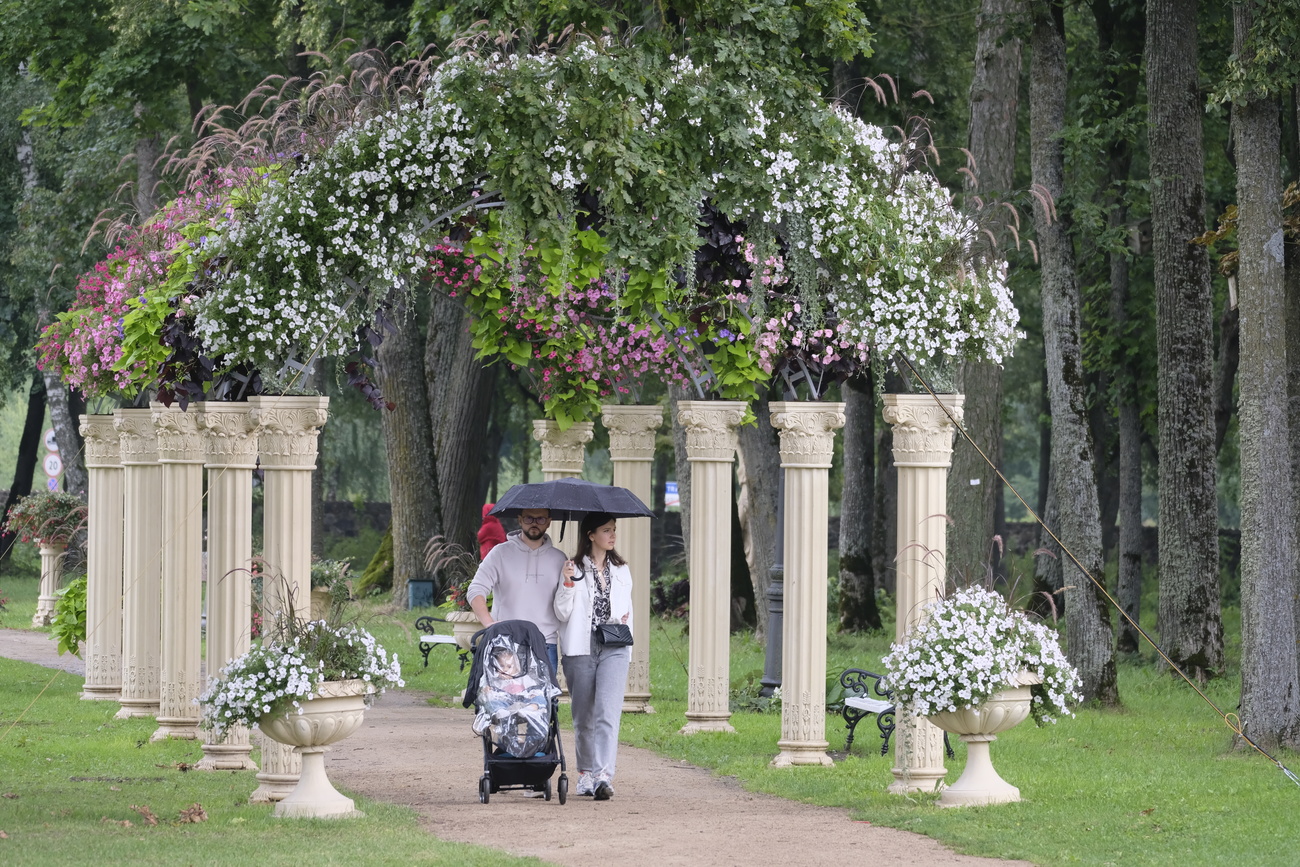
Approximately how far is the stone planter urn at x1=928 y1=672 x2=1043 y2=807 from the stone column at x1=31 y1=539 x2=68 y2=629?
18.1 m

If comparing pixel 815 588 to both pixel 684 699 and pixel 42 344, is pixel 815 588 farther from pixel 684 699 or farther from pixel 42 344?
pixel 42 344

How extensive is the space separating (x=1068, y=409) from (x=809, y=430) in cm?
557

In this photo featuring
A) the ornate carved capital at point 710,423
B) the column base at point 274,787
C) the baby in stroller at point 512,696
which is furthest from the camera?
the ornate carved capital at point 710,423

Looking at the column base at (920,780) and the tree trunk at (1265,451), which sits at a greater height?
the tree trunk at (1265,451)

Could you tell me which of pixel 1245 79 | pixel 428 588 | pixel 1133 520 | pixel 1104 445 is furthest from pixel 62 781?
pixel 1104 445

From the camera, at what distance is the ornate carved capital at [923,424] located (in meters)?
10.7

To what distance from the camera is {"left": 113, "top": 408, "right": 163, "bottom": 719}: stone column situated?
1382cm

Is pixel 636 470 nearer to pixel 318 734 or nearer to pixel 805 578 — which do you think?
pixel 805 578

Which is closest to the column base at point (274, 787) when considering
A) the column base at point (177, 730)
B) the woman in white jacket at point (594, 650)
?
the woman in white jacket at point (594, 650)

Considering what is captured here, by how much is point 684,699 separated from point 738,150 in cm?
758

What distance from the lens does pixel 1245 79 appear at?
40.9 ft

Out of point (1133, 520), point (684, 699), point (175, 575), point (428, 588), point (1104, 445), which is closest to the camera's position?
point (175, 575)

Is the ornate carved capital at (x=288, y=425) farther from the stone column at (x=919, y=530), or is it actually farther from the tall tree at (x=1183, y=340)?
the tall tree at (x=1183, y=340)

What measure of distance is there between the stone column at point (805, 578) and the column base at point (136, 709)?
5.77 meters
